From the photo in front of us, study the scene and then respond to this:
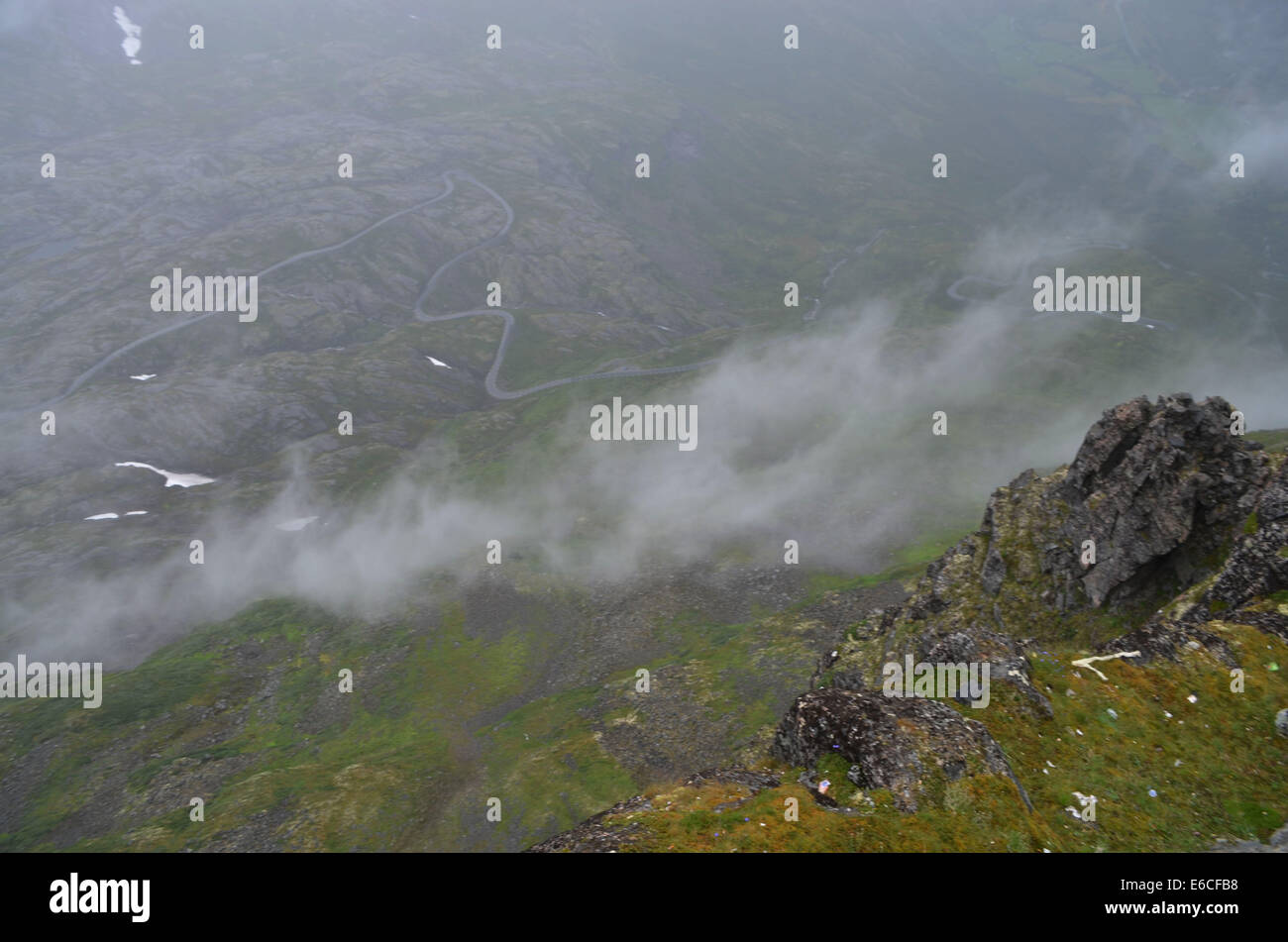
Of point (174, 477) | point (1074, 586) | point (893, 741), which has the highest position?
point (174, 477)

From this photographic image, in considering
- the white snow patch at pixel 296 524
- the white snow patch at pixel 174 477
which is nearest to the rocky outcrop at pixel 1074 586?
the white snow patch at pixel 296 524

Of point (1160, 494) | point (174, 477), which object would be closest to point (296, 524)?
point (174, 477)

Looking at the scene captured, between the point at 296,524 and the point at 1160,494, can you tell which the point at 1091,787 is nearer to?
the point at 1160,494

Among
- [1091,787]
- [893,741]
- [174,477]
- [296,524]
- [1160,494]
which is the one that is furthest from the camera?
[174,477]

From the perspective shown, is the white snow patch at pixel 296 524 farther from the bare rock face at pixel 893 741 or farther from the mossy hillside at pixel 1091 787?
the bare rock face at pixel 893 741

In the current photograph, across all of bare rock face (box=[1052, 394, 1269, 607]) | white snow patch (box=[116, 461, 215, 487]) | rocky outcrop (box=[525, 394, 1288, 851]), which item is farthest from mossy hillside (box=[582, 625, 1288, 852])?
white snow patch (box=[116, 461, 215, 487])
